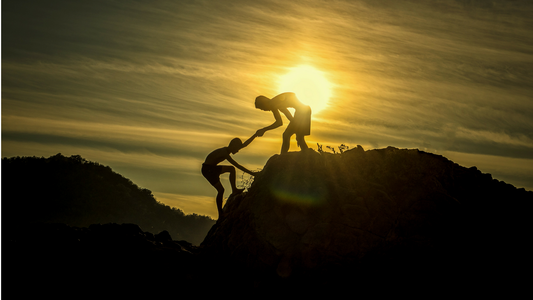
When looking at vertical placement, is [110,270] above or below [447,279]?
below

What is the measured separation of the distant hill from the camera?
197 feet

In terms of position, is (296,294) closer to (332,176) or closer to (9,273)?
(332,176)

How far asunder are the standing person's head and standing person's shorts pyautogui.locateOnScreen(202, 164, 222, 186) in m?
2.78

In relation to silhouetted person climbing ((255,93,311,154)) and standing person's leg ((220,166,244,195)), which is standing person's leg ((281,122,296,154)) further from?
standing person's leg ((220,166,244,195))

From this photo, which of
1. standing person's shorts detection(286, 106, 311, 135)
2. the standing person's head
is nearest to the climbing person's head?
the standing person's head

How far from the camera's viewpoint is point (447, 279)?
14.6m

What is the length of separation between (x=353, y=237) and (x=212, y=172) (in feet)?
18.8

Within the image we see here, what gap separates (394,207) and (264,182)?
4313mm

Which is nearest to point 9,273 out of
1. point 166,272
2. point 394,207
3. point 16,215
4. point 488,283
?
point 166,272

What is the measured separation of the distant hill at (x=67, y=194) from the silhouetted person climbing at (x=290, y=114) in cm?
4668

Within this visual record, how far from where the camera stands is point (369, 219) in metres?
15.2

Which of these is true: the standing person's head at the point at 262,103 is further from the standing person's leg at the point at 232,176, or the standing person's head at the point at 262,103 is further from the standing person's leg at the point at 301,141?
the standing person's leg at the point at 232,176

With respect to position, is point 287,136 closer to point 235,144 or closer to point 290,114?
point 290,114

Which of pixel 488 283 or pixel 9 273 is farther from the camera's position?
pixel 9 273
